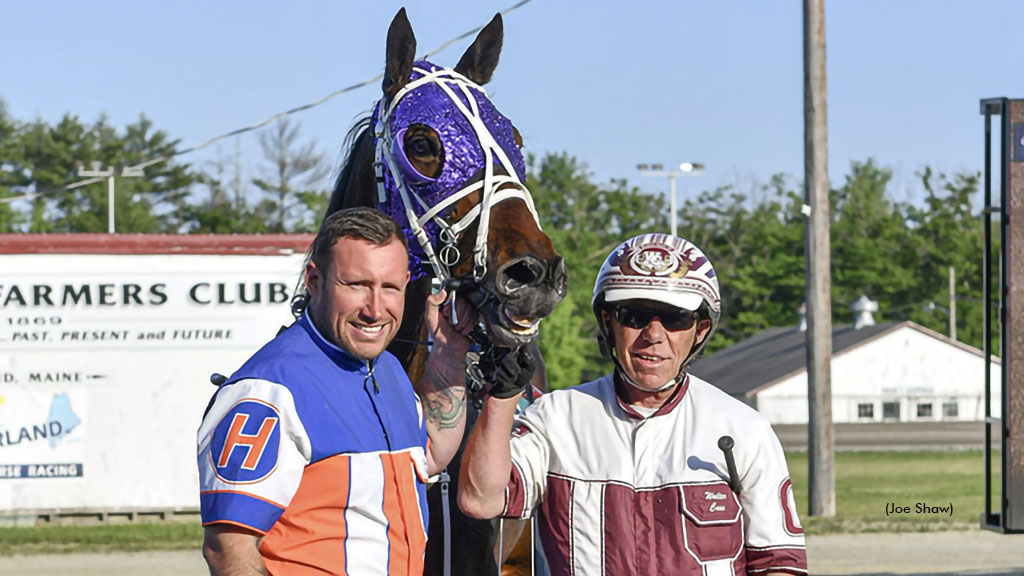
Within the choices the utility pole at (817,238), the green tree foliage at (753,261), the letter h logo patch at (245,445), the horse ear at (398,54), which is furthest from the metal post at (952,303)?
the letter h logo patch at (245,445)

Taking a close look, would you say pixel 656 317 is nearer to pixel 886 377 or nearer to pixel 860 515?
pixel 860 515

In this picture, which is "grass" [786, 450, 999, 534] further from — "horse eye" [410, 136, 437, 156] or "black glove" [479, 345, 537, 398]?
"black glove" [479, 345, 537, 398]

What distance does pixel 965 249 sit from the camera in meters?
70.4

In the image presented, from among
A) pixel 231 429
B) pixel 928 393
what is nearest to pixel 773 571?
pixel 231 429

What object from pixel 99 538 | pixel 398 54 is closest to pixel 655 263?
pixel 398 54

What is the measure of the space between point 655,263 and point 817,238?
42.6ft

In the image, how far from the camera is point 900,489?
21.9 metres

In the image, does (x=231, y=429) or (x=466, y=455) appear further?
(x=466, y=455)

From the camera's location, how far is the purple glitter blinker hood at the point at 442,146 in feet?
13.7

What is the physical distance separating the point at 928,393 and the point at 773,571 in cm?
5850

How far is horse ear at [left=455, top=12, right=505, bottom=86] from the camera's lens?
15.5 feet

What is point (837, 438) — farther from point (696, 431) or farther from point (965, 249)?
point (696, 431)

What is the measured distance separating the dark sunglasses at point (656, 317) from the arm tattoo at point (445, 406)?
0.49 metres

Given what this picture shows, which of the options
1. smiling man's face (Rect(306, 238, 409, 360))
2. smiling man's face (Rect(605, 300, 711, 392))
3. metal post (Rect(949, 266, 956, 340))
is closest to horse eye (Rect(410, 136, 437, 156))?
smiling man's face (Rect(605, 300, 711, 392))
